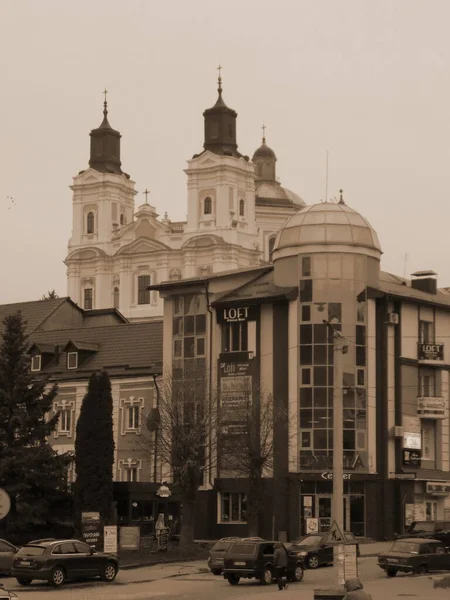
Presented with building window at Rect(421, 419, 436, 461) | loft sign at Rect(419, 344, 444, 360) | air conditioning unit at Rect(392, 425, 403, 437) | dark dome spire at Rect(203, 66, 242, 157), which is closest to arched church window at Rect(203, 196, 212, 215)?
dark dome spire at Rect(203, 66, 242, 157)

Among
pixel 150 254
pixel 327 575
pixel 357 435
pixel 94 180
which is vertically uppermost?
pixel 94 180

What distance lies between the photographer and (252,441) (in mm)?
65375

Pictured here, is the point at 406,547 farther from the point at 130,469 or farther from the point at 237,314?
the point at 130,469

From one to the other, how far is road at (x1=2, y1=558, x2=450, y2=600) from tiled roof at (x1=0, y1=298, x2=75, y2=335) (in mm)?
42934

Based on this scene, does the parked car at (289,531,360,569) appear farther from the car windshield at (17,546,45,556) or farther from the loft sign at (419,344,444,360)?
the loft sign at (419,344,444,360)

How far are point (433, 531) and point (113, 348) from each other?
3102cm

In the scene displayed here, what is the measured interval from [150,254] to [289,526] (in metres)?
78.8

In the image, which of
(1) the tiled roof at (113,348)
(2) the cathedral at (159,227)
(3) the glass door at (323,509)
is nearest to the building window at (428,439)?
(3) the glass door at (323,509)

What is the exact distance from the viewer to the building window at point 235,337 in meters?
70.0

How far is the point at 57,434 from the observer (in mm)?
79750

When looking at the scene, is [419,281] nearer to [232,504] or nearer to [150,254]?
[232,504]

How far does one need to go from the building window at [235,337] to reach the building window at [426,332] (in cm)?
977

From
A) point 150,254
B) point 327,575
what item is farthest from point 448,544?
point 150,254

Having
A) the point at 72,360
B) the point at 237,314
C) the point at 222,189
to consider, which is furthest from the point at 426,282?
the point at 222,189
